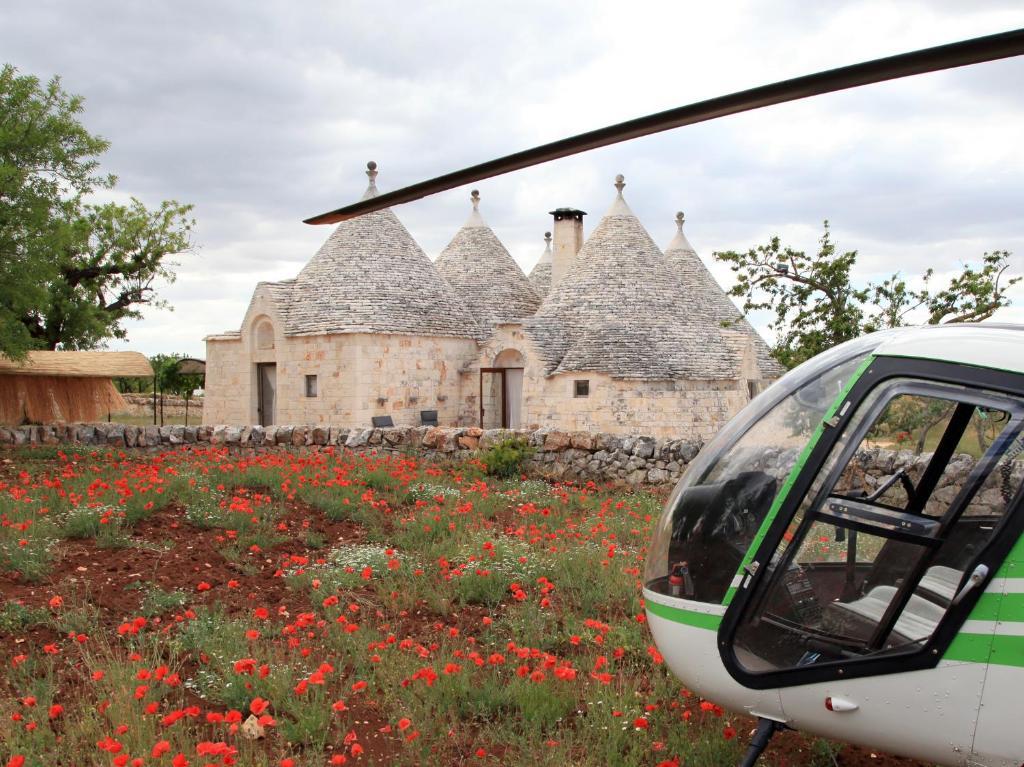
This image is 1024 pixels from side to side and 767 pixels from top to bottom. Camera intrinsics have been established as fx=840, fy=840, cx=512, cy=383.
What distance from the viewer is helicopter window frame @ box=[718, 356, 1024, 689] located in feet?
9.24

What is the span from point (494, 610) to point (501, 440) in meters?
6.57

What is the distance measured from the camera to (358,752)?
3.68m

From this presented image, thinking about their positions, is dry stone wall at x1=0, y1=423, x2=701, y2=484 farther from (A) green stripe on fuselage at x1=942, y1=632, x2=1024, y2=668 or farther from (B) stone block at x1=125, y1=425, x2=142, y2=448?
(A) green stripe on fuselage at x1=942, y1=632, x2=1024, y2=668

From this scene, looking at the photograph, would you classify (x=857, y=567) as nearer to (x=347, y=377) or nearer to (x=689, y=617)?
(x=689, y=617)

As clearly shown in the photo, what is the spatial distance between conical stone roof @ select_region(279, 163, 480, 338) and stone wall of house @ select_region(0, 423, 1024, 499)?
7950mm

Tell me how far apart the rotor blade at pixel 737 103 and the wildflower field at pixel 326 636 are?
234 cm

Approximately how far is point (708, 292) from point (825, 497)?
26624mm

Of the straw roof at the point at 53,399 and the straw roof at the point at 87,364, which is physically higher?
the straw roof at the point at 87,364

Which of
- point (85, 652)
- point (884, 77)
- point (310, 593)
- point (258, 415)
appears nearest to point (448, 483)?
point (310, 593)

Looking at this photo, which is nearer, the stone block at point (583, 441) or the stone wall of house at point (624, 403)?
the stone block at point (583, 441)

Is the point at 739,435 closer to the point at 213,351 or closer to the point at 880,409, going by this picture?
the point at 880,409

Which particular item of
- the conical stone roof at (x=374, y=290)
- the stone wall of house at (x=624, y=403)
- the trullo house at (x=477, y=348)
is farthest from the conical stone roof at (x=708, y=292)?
the conical stone roof at (x=374, y=290)

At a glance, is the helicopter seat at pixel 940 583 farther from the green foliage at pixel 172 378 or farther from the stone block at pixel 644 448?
the green foliage at pixel 172 378

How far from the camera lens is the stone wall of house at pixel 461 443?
38.2 feet
